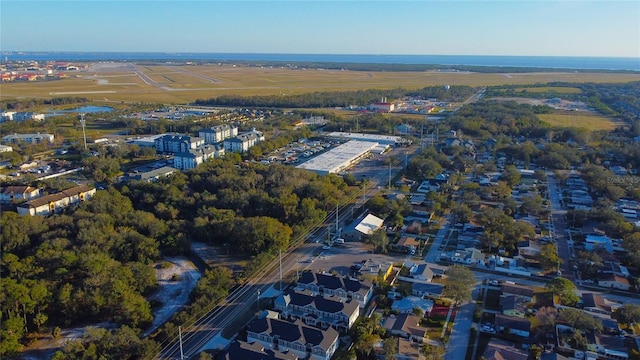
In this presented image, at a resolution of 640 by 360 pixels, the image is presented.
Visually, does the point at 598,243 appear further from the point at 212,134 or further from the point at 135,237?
the point at 212,134

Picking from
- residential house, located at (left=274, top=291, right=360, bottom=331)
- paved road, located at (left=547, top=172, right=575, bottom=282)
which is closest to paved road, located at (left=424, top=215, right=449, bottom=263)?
paved road, located at (left=547, top=172, right=575, bottom=282)

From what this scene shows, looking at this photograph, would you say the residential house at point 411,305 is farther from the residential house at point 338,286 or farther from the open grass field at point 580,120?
the open grass field at point 580,120

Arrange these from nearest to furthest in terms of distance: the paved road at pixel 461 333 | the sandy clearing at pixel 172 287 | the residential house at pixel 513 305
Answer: the paved road at pixel 461 333, the residential house at pixel 513 305, the sandy clearing at pixel 172 287

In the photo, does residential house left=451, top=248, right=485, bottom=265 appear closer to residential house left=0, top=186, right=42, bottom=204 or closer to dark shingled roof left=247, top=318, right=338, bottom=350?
dark shingled roof left=247, top=318, right=338, bottom=350

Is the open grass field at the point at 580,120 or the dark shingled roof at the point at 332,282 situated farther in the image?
the open grass field at the point at 580,120

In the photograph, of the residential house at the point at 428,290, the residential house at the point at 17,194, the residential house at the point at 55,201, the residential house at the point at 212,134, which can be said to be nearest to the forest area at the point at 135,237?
the residential house at the point at 55,201

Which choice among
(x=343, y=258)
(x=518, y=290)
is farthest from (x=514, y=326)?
(x=343, y=258)

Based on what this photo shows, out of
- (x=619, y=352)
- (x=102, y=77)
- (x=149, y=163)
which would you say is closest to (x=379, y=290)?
(x=619, y=352)
